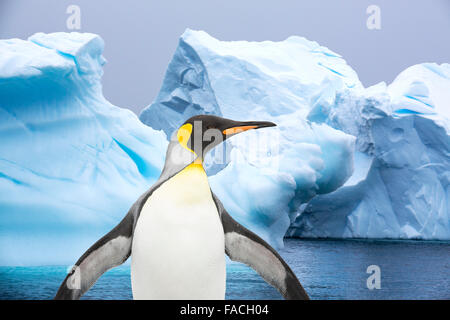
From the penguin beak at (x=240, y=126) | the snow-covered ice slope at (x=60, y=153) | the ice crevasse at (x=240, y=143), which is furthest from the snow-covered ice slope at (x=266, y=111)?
the penguin beak at (x=240, y=126)

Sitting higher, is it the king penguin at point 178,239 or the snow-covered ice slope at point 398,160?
the king penguin at point 178,239

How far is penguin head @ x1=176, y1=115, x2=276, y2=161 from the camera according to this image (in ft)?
3.79

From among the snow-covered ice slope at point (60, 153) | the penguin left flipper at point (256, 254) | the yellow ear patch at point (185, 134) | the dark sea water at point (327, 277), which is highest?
the yellow ear patch at point (185, 134)

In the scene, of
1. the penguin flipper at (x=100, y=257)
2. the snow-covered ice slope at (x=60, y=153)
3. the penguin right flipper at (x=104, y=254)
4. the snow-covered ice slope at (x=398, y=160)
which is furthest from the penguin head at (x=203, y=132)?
the snow-covered ice slope at (x=398, y=160)

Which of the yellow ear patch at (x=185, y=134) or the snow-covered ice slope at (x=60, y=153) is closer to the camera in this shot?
the yellow ear patch at (x=185, y=134)

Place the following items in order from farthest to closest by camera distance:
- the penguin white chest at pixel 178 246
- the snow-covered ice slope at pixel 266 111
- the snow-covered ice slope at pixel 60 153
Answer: the snow-covered ice slope at pixel 266 111, the snow-covered ice slope at pixel 60 153, the penguin white chest at pixel 178 246

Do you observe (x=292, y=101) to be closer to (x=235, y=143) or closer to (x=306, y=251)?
(x=235, y=143)

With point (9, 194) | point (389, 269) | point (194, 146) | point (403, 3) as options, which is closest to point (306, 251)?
point (389, 269)

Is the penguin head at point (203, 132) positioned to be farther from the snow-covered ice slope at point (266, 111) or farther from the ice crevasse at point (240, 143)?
the snow-covered ice slope at point (266, 111)

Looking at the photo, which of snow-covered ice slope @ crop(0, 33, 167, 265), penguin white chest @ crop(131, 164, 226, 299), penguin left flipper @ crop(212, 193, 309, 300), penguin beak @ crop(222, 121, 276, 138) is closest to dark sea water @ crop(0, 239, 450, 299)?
snow-covered ice slope @ crop(0, 33, 167, 265)

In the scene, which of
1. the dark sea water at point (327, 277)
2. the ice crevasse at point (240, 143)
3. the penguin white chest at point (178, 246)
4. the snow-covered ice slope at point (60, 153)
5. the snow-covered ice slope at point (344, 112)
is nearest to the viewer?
the penguin white chest at point (178, 246)

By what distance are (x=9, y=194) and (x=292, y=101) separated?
14.9 ft

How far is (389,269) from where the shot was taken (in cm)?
488

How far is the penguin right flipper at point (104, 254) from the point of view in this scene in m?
1.10
